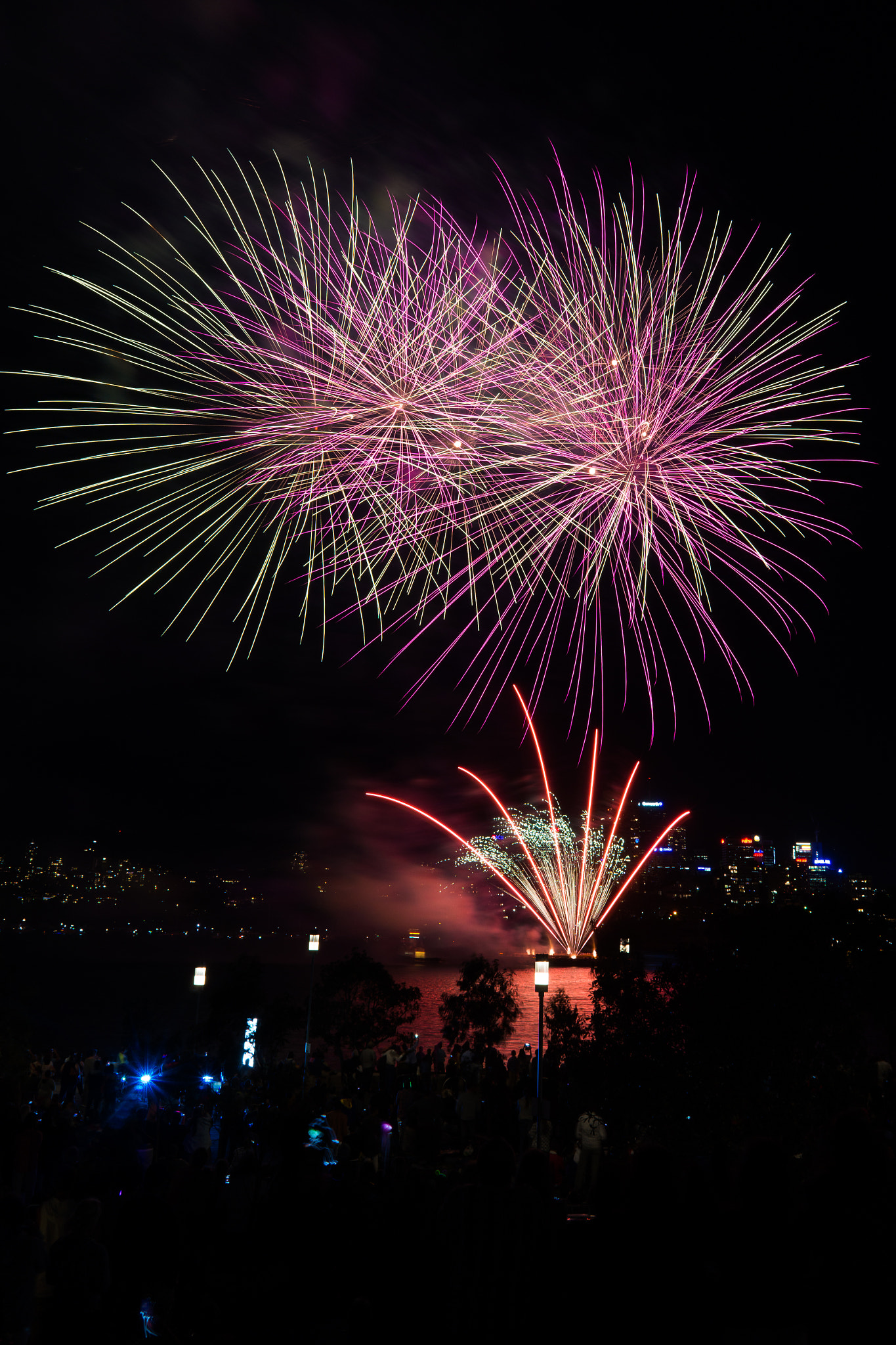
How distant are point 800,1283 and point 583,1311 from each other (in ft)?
3.04

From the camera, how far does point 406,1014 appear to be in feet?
96.7

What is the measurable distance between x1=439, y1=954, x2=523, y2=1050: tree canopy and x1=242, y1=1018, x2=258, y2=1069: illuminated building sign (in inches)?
238

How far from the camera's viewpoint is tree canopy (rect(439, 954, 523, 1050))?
28.6 meters

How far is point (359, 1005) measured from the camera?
29172mm

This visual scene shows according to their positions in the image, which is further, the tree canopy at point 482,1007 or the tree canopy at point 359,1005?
the tree canopy at point 482,1007

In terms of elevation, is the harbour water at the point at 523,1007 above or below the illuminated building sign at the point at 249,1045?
above

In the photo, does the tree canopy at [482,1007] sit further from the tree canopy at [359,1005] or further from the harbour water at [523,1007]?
the tree canopy at [359,1005]

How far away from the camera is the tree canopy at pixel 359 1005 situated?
28016 mm

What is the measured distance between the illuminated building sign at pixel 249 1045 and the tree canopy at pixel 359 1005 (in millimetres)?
1967

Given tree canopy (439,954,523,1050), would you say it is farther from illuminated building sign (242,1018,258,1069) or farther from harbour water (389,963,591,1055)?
illuminated building sign (242,1018,258,1069)

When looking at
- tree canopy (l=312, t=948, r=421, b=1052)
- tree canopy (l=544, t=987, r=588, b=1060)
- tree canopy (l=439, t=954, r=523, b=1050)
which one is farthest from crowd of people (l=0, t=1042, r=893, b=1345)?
tree canopy (l=439, t=954, r=523, b=1050)

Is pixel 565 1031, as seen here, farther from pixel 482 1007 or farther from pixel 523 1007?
pixel 523 1007

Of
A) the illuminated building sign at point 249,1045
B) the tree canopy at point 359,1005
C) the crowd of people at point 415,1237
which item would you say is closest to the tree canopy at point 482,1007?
the tree canopy at point 359,1005

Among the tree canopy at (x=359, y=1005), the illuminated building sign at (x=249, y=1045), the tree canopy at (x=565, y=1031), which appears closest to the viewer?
the tree canopy at (x=565, y=1031)
